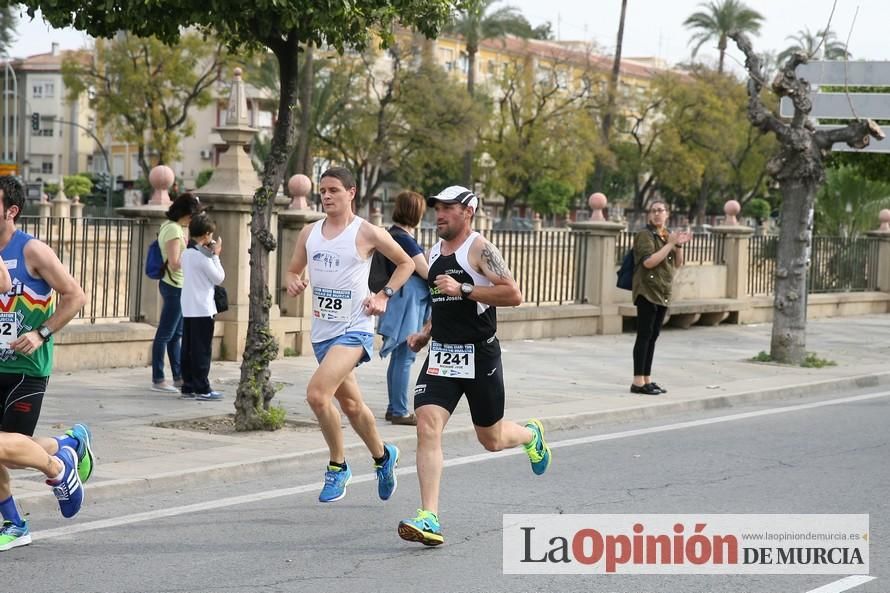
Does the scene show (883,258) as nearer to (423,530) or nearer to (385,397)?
(385,397)

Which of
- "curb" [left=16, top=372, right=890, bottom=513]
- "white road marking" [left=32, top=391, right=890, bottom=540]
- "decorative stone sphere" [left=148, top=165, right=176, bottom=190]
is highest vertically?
"decorative stone sphere" [left=148, top=165, right=176, bottom=190]

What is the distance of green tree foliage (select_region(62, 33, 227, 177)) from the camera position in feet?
187

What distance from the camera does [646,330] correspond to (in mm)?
13117

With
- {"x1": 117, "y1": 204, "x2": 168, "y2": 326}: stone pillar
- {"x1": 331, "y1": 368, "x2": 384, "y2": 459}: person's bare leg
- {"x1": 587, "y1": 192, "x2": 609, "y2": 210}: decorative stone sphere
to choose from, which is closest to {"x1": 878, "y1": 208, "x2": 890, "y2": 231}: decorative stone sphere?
{"x1": 587, "y1": 192, "x2": 609, "y2": 210}: decorative stone sphere

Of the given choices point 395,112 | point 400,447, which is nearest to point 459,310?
point 400,447

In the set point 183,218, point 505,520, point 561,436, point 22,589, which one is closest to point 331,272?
point 505,520

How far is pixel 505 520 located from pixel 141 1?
16.0ft

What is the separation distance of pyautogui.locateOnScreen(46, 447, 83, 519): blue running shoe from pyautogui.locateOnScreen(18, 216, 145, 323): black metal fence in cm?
742

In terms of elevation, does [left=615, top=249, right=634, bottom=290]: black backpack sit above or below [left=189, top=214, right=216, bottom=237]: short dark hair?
below

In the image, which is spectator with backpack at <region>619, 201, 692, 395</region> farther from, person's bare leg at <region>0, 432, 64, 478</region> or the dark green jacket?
person's bare leg at <region>0, 432, 64, 478</region>

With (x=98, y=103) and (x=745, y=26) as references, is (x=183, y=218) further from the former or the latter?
(x=745, y=26)

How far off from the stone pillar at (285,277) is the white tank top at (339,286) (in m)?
7.57

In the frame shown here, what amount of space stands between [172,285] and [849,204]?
2177 cm

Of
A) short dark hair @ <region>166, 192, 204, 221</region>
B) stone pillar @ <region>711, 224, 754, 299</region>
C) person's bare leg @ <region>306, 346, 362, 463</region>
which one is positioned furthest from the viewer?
stone pillar @ <region>711, 224, 754, 299</region>
